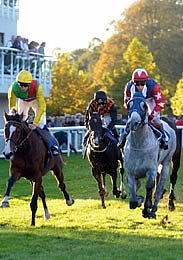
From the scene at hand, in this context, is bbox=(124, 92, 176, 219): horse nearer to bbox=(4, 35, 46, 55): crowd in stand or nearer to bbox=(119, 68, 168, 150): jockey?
bbox=(119, 68, 168, 150): jockey

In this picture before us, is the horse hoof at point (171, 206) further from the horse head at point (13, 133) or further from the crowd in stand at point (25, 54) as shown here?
the crowd in stand at point (25, 54)

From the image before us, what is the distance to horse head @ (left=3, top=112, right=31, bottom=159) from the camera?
9.70 m

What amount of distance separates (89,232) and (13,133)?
1.83 meters

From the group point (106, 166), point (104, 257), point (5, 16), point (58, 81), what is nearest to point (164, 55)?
point (58, 81)

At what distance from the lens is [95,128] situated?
1182 centimetres

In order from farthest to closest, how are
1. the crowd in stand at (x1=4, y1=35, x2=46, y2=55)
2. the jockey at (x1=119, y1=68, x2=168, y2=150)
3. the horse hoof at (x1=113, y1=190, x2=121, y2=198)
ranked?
1. the crowd in stand at (x1=4, y1=35, x2=46, y2=55)
2. the horse hoof at (x1=113, y1=190, x2=121, y2=198)
3. the jockey at (x1=119, y1=68, x2=168, y2=150)

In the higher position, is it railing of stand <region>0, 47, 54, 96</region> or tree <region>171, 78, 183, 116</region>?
railing of stand <region>0, 47, 54, 96</region>

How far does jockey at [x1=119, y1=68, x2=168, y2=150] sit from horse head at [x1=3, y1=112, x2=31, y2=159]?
1.47m

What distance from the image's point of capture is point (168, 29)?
5859 centimetres

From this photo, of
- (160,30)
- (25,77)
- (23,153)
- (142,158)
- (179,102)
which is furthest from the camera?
(160,30)

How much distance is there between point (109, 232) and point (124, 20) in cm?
5186

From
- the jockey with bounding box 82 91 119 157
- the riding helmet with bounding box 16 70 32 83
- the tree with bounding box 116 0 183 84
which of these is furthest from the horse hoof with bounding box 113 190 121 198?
the tree with bounding box 116 0 183 84

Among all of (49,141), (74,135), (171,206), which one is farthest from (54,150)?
(74,135)

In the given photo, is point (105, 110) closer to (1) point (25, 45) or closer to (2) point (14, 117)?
(2) point (14, 117)
